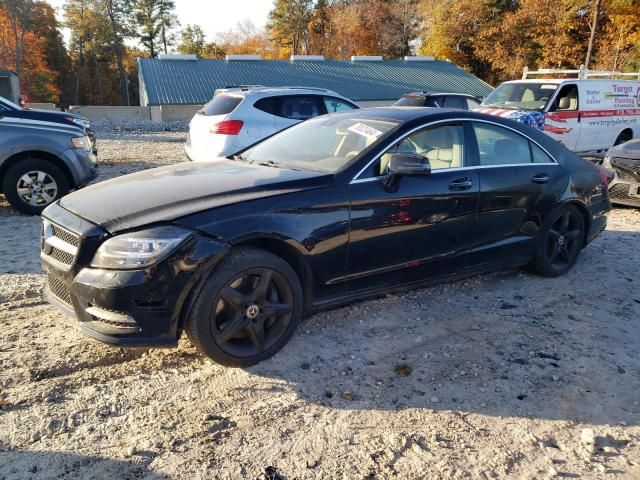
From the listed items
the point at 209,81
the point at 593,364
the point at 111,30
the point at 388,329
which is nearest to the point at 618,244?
the point at 593,364

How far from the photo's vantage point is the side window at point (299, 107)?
9.77 m

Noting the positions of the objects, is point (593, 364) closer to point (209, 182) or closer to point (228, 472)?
point (228, 472)

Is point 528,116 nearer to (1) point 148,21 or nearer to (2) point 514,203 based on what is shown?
(2) point 514,203

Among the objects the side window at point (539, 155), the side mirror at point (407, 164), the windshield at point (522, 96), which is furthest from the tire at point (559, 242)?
the windshield at point (522, 96)

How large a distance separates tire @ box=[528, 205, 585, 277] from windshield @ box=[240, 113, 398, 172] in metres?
1.98

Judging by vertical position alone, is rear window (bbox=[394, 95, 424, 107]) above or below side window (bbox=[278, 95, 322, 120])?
above

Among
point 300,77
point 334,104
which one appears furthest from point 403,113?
point 300,77

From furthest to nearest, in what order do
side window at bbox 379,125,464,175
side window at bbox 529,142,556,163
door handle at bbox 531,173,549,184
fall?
side window at bbox 529,142,556,163 → door handle at bbox 531,173,549,184 → side window at bbox 379,125,464,175

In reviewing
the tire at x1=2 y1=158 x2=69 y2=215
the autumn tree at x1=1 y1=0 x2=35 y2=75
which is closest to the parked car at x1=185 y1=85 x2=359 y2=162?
the tire at x1=2 y1=158 x2=69 y2=215

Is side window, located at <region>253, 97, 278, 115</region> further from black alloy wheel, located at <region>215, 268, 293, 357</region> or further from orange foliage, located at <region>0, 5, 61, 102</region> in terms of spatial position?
orange foliage, located at <region>0, 5, 61, 102</region>

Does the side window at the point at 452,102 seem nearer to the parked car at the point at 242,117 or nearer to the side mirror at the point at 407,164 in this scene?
the parked car at the point at 242,117

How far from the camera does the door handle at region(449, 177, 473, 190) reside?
4.23 meters

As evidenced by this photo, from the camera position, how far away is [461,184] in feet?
14.0

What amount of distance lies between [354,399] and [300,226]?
1124 millimetres
